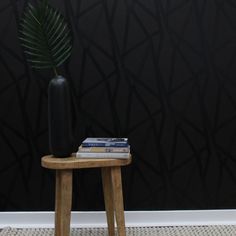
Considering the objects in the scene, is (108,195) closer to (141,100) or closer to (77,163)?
(77,163)

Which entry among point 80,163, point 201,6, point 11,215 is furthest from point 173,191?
point 201,6

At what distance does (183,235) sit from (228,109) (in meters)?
0.83

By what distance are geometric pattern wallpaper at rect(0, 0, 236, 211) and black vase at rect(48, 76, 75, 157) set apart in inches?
16.7

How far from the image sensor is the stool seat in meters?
1.65

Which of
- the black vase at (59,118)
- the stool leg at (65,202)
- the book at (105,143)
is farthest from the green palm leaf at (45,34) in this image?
the stool leg at (65,202)

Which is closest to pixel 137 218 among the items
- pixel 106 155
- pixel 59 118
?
pixel 106 155

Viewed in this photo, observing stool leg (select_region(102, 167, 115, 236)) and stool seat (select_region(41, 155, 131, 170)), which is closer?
stool seat (select_region(41, 155, 131, 170))

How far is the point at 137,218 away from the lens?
2.18 m

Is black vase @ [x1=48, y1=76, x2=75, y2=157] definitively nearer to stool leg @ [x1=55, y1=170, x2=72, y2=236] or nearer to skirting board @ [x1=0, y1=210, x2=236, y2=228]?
stool leg @ [x1=55, y1=170, x2=72, y2=236]

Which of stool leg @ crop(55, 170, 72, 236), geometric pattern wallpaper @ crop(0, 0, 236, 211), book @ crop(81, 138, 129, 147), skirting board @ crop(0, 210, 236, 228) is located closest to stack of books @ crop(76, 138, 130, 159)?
book @ crop(81, 138, 129, 147)

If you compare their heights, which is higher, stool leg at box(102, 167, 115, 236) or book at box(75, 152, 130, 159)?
book at box(75, 152, 130, 159)

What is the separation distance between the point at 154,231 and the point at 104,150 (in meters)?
0.70

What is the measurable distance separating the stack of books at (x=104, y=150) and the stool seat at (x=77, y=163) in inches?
0.9

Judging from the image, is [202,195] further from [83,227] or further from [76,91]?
[76,91]
